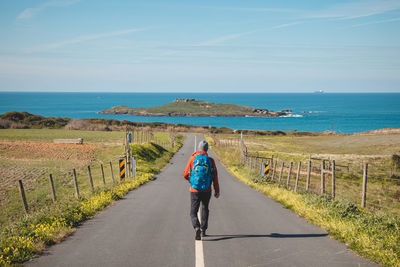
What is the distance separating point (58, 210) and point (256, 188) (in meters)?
10.1

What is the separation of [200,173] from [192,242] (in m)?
1.35

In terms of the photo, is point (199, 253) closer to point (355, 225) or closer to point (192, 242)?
point (192, 242)

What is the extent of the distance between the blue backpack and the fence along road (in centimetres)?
111

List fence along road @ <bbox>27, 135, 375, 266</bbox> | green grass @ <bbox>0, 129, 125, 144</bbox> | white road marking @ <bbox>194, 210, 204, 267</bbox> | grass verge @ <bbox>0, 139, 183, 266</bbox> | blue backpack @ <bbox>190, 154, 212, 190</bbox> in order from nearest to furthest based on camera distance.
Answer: white road marking @ <bbox>194, 210, 204, 267</bbox> < fence along road @ <bbox>27, 135, 375, 266</bbox> < grass verge @ <bbox>0, 139, 183, 266</bbox> < blue backpack @ <bbox>190, 154, 212, 190</bbox> < green grass @ <bbox>0, 129, 125, 144</bbox>

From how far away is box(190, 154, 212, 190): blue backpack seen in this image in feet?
23.4

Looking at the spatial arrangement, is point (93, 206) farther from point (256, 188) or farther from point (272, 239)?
point (256, 188)

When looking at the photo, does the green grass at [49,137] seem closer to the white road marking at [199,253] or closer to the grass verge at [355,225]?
the grass verge at [355,225]

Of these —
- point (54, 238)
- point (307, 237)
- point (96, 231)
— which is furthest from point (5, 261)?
point (307, 237)

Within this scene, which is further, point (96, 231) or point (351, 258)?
point (96, 231)

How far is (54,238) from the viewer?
7.12 m

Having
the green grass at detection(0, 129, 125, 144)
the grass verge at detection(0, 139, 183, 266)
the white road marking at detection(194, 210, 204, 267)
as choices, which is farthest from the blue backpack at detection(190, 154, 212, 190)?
the green grass at detection(0, 129, 125, 144)

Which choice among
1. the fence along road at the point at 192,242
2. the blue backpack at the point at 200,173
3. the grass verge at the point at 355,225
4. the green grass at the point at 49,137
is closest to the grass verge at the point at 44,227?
the fence along road at the point at 192,242

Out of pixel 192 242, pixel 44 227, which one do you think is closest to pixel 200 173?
pixel 192 242

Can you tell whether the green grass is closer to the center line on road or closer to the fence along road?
the fence along road
